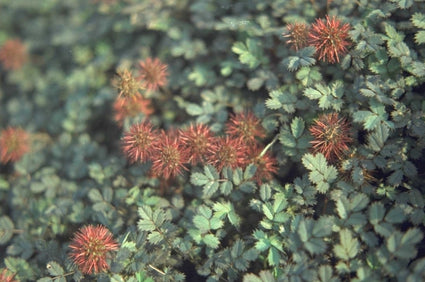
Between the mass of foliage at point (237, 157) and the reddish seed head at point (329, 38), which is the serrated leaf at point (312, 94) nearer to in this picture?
the mass of foliage at point (237, 157)

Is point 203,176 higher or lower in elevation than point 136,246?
higher

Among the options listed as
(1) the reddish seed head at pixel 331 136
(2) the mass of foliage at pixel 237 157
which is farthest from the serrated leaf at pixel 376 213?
(1) the reddish seed head at pixel 331 136

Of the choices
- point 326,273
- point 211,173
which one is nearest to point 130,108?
point 211,173

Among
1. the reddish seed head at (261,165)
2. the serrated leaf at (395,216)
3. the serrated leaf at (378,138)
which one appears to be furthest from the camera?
the reddish seed head at (261,165)

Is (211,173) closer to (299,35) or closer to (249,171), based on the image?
(249,171)

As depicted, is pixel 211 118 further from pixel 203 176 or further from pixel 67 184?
pixel 67 184

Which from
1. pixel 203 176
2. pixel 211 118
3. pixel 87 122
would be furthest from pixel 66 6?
pixel 203 176
